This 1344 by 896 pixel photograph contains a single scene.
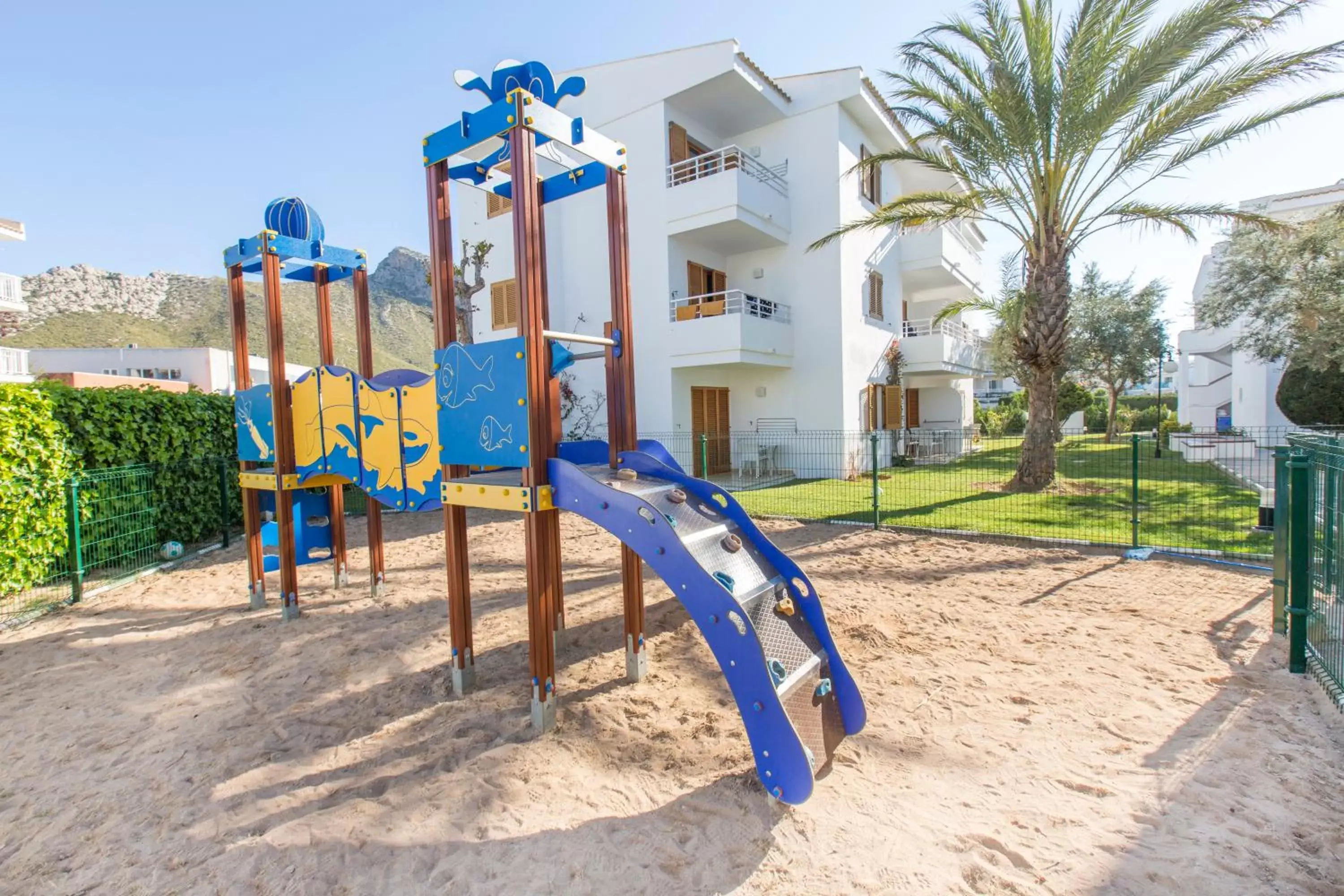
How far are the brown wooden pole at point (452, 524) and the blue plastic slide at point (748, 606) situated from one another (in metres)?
0.98

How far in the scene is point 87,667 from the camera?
501 cm

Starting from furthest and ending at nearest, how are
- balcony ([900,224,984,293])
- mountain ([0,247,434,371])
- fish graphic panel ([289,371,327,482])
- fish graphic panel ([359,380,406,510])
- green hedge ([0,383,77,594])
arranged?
mountain ([0,247,434,371]), balcony ([900,224,984,293]), green hedge ([0,383,77,594]), fish graphic panel ([289,371,327,482]), fish graphic panel ([359,380,406,510])

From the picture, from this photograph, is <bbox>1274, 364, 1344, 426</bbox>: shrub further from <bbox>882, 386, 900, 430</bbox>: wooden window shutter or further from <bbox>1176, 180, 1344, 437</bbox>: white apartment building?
<bbox>882, 386, 900, 430</bbox>: wooden window shutter

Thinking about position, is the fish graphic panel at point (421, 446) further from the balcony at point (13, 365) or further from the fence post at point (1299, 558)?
the balcony at point (13, 365)

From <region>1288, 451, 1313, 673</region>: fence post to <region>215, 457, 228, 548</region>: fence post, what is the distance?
12.0m

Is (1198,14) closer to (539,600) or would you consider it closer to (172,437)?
(539,600)

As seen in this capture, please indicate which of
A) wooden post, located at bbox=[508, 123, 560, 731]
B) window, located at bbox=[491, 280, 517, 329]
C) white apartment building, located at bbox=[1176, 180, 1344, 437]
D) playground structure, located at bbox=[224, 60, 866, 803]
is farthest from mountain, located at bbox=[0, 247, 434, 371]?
wooden post, located at bbox=[508, 123, 560, 731]

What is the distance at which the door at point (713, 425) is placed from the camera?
15391mm

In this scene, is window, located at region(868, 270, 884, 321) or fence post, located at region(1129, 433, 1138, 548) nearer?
fence post, located at region(1129, 433, 1138, 548)

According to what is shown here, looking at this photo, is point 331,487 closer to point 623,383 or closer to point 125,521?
point 125,521

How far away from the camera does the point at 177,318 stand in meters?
76.5

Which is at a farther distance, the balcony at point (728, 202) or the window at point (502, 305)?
the window at point (502, 305)

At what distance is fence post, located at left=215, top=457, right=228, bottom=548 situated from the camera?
30.6 feet

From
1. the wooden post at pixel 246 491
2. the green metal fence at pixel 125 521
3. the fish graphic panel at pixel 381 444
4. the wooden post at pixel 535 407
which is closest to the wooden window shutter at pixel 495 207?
the green metal fence at pixel 125 521
